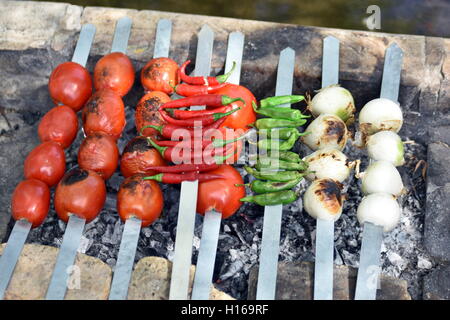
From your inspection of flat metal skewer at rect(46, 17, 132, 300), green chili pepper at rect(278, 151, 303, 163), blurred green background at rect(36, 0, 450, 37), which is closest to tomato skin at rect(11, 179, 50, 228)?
flat metal skewer at rect(46, 17, 132, 300)

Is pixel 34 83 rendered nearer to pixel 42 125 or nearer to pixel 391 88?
pixel 42 125

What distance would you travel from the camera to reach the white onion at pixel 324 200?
408 centimetres

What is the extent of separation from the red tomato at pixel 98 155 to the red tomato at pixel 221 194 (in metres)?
0.72

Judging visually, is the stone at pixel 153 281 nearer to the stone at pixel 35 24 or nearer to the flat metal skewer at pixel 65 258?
the flat metal skewer at pixel 65 258

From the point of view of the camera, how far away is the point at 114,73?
15.3ft

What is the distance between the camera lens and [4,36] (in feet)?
16.2

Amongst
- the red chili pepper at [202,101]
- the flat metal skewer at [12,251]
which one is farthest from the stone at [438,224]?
the flat metal skewer at [12,251]

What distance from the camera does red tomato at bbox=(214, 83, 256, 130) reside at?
4582mm

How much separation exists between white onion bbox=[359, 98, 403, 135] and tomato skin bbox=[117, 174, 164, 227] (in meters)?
1.80

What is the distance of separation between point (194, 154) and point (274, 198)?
703 millimetres

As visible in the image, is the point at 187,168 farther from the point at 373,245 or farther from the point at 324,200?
the point at 373,245

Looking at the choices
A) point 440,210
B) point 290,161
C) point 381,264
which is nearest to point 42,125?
point 290,161

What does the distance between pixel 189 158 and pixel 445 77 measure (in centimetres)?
231

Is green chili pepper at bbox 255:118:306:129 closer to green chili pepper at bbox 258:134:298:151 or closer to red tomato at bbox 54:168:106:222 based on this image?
green chili pepper at bbox 258:134:298:151
